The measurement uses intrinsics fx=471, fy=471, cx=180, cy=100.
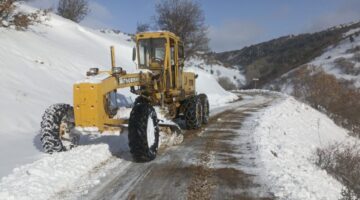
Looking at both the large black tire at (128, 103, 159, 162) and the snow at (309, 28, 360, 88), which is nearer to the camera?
the large black tire at (128, 103, 159, 162)

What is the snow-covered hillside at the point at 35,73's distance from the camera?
1087 cm

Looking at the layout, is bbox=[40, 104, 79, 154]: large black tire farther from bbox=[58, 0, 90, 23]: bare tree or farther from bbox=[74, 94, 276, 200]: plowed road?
bbox=[58, 0, 90, 23]: bare tree

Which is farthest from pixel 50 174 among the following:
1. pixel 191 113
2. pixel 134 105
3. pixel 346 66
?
pixel 346 66

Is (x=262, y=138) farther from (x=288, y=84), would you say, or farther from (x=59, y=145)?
(x=288, y=84)

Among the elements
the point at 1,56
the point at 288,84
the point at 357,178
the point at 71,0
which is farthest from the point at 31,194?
the point at 288,84

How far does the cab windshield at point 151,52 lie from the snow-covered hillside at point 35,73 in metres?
1.46

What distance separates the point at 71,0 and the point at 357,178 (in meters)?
35.7

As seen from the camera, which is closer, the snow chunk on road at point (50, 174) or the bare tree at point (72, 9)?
the snow chunk on road at point (50, 174)

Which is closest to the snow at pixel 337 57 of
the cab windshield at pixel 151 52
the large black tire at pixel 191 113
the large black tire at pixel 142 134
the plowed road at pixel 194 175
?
the large black tire at pixel 191 113

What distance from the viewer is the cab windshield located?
44.0ft

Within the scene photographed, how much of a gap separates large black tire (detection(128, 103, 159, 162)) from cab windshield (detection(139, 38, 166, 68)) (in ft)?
11.6

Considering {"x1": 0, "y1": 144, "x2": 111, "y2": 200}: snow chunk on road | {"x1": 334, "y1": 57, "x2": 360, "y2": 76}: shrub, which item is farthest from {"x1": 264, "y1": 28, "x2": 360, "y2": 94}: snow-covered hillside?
{"x1": 0, "y1": 144, "x2": 111, "y2": 200}: snow chunk on road

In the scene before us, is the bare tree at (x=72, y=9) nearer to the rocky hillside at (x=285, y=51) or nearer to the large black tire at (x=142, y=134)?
the large black tire at (x=142, y=134)

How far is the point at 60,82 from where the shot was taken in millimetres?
18234
